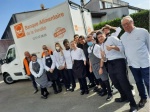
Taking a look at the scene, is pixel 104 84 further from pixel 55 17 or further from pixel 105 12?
pixel 105 12

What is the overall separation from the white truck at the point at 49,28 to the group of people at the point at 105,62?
2.50ft

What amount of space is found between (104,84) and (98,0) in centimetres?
2637

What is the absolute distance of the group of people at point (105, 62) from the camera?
12.2ft

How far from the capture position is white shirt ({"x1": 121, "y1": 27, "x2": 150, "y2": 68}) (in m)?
3.62

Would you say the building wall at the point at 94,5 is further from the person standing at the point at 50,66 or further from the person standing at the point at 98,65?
the person standing at the point at 98,65

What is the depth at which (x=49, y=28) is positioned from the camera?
7.50 meters

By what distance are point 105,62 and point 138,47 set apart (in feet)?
4.17

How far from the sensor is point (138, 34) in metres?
3.63

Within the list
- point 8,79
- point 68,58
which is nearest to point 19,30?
point 68,58

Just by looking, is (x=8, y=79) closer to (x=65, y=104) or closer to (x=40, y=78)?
(x=40, y=78)

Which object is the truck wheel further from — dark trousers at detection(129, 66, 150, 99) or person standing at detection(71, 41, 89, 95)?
dark trousers at detection(129, 66, 150, 99)

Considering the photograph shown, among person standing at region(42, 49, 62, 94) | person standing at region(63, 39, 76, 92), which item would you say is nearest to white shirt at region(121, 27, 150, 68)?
person standing at region(63, 39, 76, 92)

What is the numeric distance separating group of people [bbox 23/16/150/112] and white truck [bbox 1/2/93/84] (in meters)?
0.76

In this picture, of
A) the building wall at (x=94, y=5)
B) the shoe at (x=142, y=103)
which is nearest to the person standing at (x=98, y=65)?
the shoe at (x=142, y=103)
